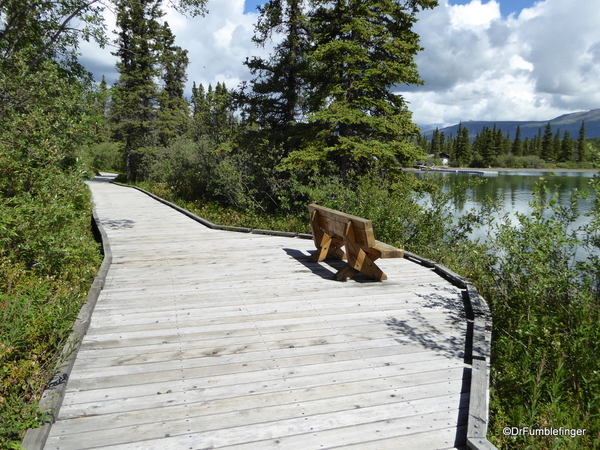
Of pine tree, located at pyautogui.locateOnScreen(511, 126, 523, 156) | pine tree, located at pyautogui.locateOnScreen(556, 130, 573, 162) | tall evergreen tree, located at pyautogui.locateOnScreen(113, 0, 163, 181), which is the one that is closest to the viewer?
tall evergreen tree, located at pyautogui.locateOnScreen(113, 0, 163, 181)

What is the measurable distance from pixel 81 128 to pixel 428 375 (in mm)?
7801

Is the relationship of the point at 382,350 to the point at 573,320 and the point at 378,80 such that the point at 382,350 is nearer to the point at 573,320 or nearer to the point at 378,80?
the point at 573,320

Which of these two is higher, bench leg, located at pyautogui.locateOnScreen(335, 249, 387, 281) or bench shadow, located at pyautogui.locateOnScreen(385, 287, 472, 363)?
bench leg, located at pyautogui.locateOnScreen(335, 249, 387, 281)

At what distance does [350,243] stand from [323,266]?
1008 millimetres

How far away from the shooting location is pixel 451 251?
29.6 ft

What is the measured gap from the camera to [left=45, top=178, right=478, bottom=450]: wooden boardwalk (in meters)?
2.69

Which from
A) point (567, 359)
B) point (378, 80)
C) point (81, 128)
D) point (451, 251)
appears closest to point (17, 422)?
point (567, 359)

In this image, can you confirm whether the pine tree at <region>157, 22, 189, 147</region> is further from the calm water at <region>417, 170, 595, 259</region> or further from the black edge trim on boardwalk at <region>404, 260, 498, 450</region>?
the black edge trim on boardwalk at <region>404, 260, 498, 450</region>

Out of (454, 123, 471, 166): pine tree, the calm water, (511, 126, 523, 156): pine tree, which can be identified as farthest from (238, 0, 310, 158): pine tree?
(511, 126, 523, 156): pine tree

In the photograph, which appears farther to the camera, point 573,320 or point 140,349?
point 573,320

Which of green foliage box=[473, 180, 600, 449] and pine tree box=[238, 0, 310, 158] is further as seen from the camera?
pine tree box=[238, 0, 310, 158]

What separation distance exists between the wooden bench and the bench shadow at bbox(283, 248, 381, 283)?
95 mm

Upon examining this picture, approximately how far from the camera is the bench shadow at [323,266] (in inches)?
238

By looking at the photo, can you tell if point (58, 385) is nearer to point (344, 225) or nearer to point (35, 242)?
point (35, 242)
